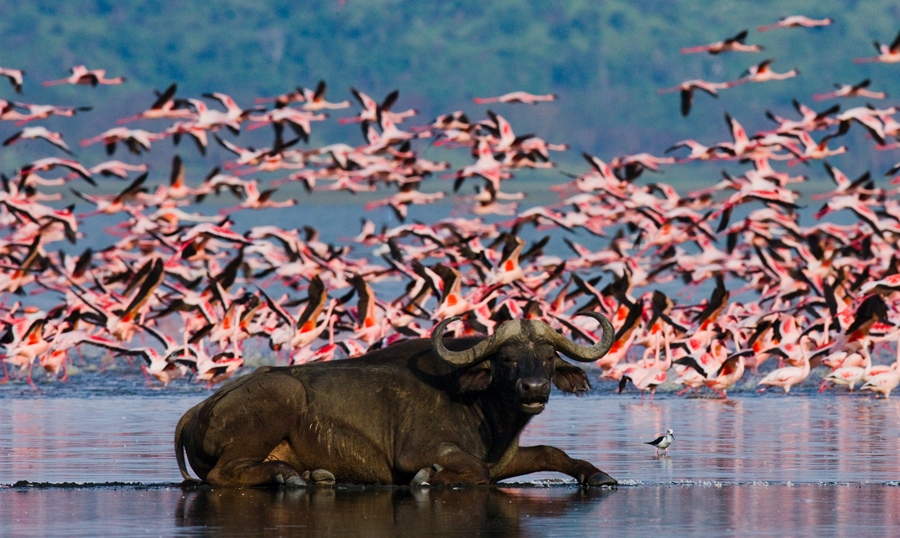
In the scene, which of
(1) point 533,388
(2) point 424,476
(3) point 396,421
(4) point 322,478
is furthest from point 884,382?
(4) point 322,478

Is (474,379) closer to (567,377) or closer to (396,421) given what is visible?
(396,421)

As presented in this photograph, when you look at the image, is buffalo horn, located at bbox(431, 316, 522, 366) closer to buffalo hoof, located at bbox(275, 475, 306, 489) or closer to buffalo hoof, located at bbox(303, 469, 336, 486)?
buffalo hoof, located at bbox(303, 469, 336, 486)

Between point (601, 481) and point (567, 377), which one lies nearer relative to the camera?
point (601, 481)

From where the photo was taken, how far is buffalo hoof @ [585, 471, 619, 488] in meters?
13.6

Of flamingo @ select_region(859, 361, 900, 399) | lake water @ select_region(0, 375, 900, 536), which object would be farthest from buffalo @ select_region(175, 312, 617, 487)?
flamingo @ select_region(859, 361, 900, 399)

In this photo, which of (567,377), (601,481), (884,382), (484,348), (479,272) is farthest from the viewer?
(479,272)

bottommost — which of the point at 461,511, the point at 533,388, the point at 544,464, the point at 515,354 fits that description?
the point at 461,511

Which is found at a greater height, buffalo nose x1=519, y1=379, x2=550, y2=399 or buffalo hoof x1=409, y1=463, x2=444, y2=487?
buffalo nose x1=519, y1=379, x2=550, y2=399

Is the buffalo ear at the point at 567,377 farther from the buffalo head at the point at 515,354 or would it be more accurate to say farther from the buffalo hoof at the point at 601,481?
the buffalo hoof at the point at 601,481

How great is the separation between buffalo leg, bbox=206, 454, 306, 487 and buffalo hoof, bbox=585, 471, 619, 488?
1.88m

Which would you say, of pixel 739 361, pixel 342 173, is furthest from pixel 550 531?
pixel 342 173

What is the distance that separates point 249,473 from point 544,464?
199cm

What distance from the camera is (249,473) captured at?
13594 millimetres

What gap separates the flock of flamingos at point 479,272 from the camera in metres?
26.9
